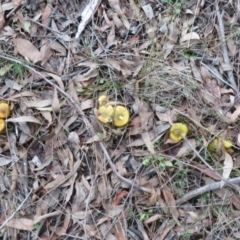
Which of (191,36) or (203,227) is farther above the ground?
(191,36)

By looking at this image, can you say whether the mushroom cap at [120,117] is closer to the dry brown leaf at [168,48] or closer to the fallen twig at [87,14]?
the dry brown leaf at [168,48]

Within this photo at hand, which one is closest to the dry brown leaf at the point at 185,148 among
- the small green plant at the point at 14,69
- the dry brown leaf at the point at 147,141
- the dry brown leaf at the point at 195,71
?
the dry brown leaf at the point at 147,141

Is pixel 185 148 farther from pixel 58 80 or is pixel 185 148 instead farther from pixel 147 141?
pixel 58 80

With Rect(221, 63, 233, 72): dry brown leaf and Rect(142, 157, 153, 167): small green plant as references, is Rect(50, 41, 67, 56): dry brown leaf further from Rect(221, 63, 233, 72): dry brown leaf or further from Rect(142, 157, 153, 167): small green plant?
Rect(221, 63, 233, 72): dry brown leaf

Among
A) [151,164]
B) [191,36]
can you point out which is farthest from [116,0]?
[151,164]

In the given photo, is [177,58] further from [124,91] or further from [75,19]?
[75,19]

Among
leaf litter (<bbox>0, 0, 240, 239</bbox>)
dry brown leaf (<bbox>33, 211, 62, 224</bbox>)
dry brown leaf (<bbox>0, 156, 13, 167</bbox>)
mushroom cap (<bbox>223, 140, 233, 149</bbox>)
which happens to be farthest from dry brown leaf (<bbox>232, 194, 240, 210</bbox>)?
dry brown leaf (<bbox>0, 156, 13, 167</bbox>)
